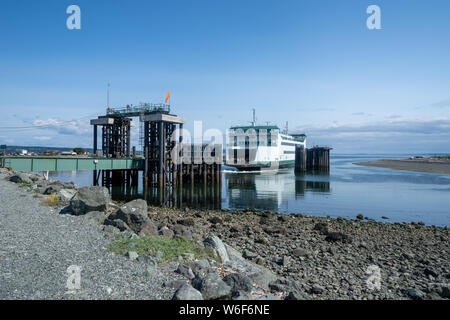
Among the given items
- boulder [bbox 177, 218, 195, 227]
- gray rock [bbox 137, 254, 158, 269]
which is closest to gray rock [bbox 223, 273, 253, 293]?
gray rock [bbox 137, 254, 158, 269]

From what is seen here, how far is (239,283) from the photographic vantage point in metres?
6.05

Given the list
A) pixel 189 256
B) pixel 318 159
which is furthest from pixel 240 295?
pixel 318 159

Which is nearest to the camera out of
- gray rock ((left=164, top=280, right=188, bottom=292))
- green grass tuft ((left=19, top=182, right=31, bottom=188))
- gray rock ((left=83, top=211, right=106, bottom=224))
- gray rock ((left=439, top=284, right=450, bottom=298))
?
gray rock ((left=164, top=280, right=188, bottom=292))

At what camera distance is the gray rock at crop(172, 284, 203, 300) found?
16.9 feet

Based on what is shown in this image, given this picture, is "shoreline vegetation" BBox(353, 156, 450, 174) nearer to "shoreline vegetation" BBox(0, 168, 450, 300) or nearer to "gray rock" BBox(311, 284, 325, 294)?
"shoreline vegetation" BBox(0, 168, 450, 300)

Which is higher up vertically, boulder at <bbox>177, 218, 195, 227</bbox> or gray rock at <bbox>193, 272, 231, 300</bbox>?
gray rock at <bbox>193, 272, 231, 300</bbox>

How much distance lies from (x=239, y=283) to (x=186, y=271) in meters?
1.20

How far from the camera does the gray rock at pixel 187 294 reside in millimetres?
5144

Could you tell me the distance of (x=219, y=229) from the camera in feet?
48.7

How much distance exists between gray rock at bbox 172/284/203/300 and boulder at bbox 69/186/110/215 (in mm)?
7448

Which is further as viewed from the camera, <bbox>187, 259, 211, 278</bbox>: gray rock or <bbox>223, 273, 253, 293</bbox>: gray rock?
<bbox>187, 259, 211, 278</bbox>: gray rock

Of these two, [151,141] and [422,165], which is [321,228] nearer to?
[151,141]

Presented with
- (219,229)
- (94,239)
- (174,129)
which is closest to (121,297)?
(94,239)
